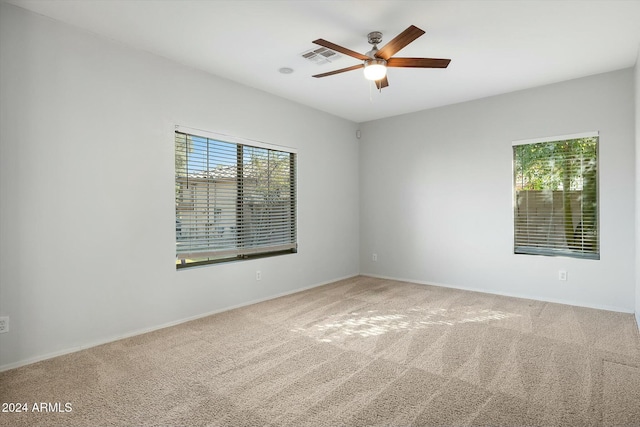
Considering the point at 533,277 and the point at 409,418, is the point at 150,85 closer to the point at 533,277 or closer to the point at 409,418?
the point at 409,418

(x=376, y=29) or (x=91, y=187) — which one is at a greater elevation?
(x=376, y=29)

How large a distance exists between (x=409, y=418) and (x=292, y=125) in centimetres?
392

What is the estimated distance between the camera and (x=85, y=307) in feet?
9.65

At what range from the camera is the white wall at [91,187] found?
103 inches

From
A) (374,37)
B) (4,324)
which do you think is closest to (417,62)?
(374,37)

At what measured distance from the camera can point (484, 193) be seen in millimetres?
4809

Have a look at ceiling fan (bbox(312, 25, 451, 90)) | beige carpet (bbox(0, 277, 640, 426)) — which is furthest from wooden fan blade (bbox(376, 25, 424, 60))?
beige carpet (bbox(0, 277, 640, 426))

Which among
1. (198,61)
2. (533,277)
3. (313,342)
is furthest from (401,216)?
(198,61)

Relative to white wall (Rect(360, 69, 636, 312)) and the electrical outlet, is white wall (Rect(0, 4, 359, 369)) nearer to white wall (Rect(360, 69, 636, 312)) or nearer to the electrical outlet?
the electrical outlet

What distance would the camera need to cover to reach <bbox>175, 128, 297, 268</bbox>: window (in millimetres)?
3707

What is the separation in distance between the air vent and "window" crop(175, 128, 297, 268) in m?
1.35

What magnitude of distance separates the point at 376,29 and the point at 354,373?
9.10 feet

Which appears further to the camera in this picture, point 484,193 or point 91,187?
point 484,193

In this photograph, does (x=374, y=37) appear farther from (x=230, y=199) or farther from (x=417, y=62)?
(x=230, y=199)
